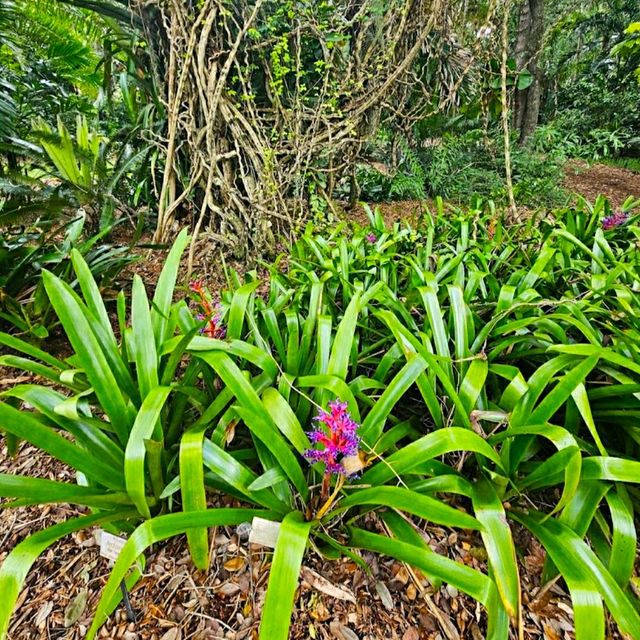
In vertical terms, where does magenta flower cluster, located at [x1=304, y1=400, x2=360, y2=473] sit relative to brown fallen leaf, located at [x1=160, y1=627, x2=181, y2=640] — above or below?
above

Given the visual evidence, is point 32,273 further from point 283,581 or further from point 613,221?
point 613,221

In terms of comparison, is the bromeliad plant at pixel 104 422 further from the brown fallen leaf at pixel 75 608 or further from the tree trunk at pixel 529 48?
the tree trunk at pixel 529 48

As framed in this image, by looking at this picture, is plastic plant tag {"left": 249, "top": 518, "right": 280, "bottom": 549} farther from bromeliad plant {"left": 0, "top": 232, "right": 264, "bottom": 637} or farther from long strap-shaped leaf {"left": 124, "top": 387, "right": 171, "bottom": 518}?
long strap-shaped leaf {"left": 124, "top": 387, "right": 171, "bottom": 518}

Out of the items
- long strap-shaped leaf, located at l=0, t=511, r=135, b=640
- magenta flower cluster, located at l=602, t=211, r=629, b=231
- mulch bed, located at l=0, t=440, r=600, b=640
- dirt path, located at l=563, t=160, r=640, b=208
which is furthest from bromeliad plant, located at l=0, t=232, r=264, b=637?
dirt path, located at l=563, t=160, r=640, b=208

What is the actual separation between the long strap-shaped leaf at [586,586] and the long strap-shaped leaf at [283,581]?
0.44 meters

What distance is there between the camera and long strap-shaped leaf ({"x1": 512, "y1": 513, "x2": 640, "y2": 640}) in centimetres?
58

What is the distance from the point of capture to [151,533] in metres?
0.60

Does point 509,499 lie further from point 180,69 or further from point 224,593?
point 180,69

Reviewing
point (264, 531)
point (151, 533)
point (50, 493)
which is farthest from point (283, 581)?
point (50, 493)

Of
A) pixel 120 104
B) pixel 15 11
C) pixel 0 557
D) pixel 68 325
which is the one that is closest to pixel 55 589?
pixel 0 557

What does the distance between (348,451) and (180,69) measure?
252cm

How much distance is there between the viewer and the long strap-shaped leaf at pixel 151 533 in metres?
0.55

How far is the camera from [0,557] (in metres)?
0.92

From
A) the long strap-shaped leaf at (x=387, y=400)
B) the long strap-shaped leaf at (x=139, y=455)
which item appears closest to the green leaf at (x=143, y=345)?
the long strap-shaped leaf at (x=139, y=455)
